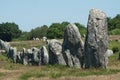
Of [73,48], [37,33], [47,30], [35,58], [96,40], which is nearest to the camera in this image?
[96,40]

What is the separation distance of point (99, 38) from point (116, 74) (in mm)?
6521

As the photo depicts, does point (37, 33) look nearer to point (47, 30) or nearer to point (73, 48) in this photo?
point (47, 30)

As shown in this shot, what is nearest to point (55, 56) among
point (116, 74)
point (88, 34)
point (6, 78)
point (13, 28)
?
point (88, 34)

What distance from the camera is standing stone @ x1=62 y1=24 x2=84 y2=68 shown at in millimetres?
35156

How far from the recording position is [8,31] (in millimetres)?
134625

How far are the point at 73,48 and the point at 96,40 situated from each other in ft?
15.6

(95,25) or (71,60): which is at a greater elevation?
(95,25)

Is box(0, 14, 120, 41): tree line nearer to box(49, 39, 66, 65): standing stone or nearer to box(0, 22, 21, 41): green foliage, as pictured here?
box(0, 22, 21, 41): green foliage

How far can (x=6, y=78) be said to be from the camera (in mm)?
28094

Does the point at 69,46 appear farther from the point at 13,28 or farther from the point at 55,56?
the point at 13,28

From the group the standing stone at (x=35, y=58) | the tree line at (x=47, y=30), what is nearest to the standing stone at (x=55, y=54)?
the standing stone at (x=35, y=58)

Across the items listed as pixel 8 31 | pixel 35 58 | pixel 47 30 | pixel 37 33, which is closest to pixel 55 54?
pixel 35 58

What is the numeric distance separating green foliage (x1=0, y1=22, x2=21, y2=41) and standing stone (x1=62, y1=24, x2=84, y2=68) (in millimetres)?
95670

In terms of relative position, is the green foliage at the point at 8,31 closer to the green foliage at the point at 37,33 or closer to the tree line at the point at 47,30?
the tree line at the point at 47,30
